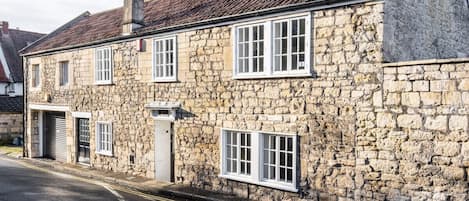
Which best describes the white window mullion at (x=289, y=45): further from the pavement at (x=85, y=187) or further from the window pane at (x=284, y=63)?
the pavement at (x=85, y=187)

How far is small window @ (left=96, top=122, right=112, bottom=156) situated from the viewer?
17.4 metres

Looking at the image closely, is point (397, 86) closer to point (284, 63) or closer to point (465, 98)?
point (465, 98)

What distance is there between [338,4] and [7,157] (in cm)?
2044

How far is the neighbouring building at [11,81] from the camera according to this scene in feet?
96.3

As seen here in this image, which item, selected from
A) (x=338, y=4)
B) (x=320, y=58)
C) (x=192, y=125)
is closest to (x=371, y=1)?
(x=338, y=4)

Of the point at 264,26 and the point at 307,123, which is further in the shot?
the point at 264,26

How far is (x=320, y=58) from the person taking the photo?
10.3 m

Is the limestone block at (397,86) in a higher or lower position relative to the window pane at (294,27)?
lower

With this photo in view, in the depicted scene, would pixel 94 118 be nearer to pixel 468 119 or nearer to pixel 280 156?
pixel 280 156

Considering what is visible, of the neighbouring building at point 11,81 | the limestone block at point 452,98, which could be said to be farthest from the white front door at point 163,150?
the neighbouring building at point 11,81

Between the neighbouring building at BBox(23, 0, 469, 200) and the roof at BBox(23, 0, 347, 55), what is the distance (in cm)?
10

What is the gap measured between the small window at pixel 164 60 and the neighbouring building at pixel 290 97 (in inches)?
1.7

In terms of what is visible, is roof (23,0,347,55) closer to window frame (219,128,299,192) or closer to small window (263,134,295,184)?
window frame (219,128,299,192)

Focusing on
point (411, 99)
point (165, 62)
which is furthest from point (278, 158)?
point (165, 62)
